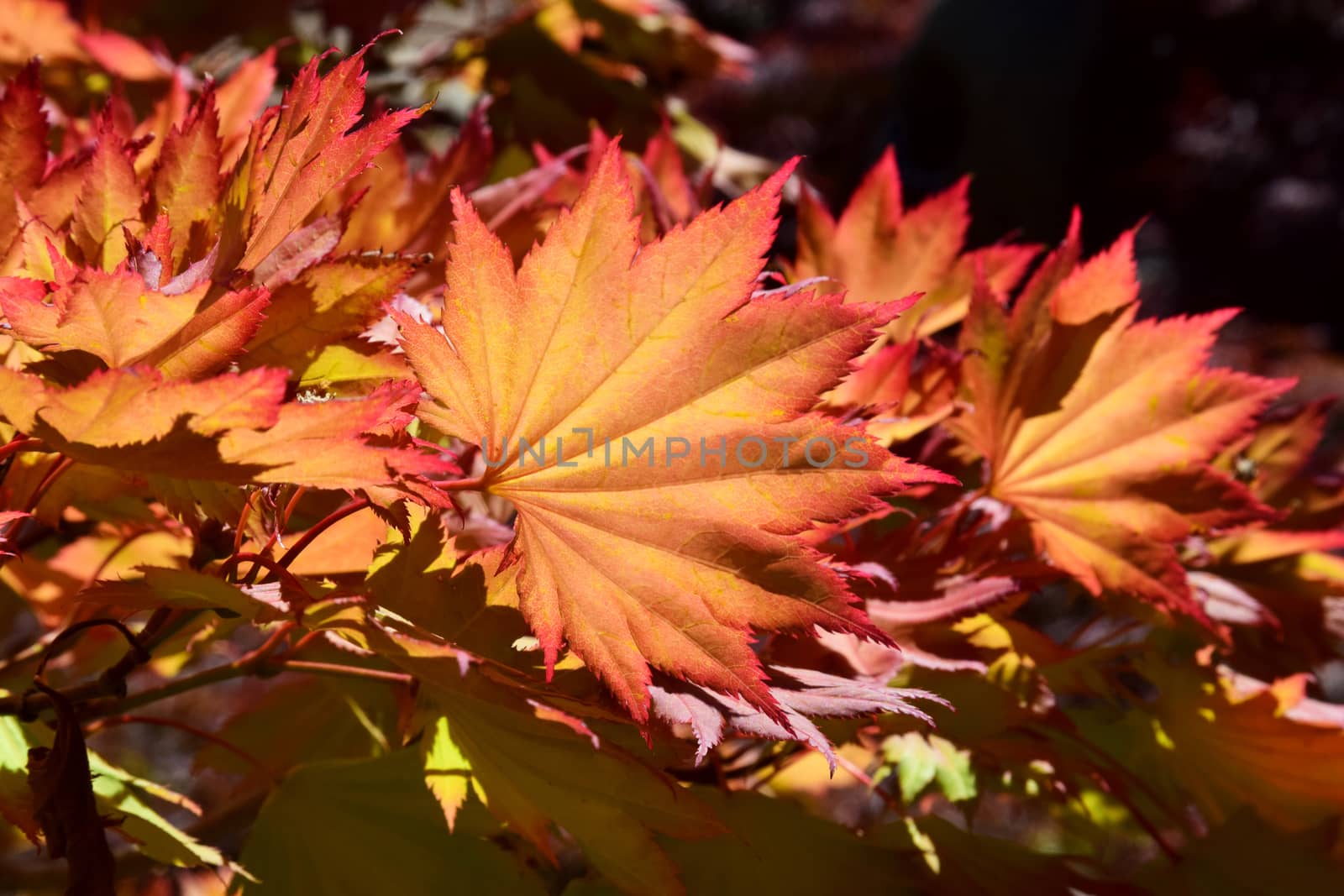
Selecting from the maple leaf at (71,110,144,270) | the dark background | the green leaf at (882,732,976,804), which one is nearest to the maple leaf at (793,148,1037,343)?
the green leaf at (882,732,976,804)

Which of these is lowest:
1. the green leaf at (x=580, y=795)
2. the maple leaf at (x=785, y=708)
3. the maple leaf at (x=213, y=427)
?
the green leaf at (x=580, y=795)

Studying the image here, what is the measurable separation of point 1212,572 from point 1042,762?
0.20 meters

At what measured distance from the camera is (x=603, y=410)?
39 cm

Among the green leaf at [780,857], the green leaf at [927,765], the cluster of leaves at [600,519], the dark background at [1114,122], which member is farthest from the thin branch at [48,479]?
the dark background at [1114,122]

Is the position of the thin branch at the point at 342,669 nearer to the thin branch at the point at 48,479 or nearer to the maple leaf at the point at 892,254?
the thin branch at the point at 48,479

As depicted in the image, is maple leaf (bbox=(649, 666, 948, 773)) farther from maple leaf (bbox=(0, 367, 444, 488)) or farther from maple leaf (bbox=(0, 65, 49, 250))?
maple leaf (bbox=(0, 65, 49, 250))

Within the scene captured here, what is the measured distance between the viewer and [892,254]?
0.63 m

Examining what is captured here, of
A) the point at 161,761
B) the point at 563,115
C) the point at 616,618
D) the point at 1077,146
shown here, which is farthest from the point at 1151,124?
the point at 616,618

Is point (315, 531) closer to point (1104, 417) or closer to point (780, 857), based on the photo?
point (780, 857)

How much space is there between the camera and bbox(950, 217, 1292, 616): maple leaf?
20.8 inches

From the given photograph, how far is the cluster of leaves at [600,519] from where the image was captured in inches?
13.7

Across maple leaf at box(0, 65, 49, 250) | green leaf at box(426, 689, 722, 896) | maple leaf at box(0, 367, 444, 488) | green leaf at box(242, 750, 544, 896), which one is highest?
maple leaf at box(0, 65, 49, 250)

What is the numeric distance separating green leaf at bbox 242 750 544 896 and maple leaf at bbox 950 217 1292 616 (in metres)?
0.32

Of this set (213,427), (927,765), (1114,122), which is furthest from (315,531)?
(1114,122)
